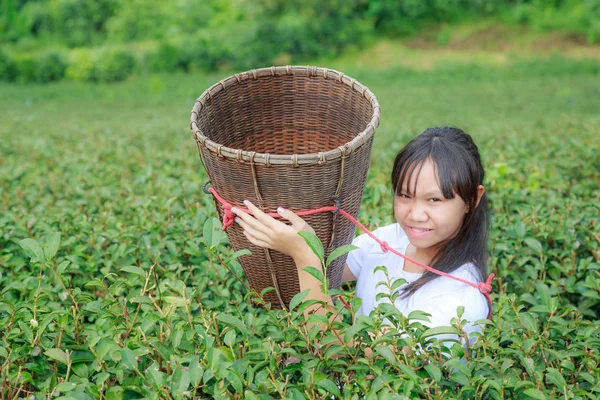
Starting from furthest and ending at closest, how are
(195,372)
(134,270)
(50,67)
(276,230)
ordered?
(50,67) → (276,230) → (134,270) → (195,372)

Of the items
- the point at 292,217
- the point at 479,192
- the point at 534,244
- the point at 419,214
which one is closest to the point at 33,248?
the point at 292,217

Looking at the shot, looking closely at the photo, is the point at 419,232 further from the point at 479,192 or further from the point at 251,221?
the point at 251,221

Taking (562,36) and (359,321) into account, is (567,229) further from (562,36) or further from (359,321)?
(562,36)

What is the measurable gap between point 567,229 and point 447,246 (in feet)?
2.14

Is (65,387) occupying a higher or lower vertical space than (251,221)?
lower

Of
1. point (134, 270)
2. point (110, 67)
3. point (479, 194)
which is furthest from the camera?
point (110, 67)

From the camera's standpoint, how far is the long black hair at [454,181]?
5.72ft

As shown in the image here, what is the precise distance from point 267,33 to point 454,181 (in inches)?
542

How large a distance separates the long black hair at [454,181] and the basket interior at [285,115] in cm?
19

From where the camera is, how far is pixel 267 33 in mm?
Answer: 14820

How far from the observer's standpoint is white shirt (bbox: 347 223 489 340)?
5.70 feet

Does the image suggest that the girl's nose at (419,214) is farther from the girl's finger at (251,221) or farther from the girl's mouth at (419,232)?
the girl's finger at (251,221)

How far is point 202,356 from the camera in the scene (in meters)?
1.40

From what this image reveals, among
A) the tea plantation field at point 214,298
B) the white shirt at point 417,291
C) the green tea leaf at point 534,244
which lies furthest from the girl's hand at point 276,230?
the green tea leaf at point 534,244
